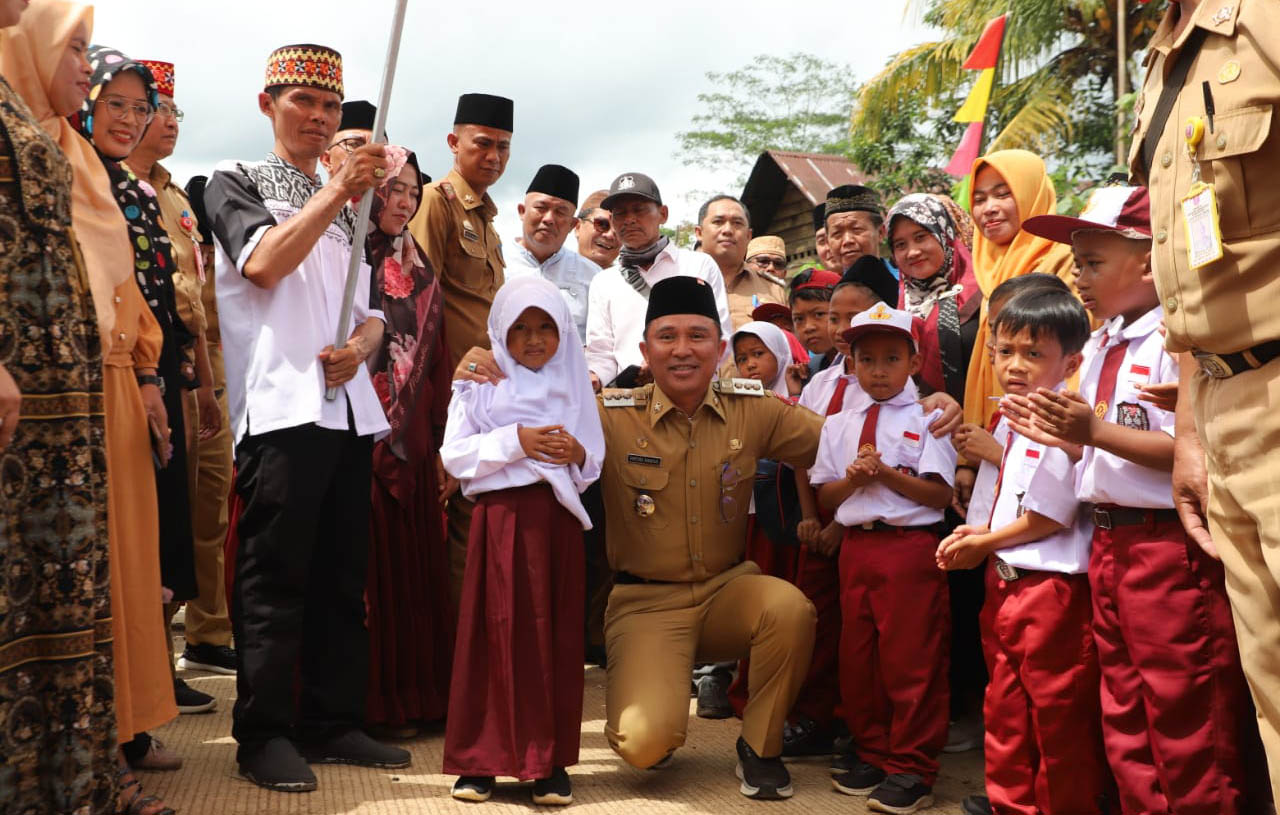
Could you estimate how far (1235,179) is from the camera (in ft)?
7.81

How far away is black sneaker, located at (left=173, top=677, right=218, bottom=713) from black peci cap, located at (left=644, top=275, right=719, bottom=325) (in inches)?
95.0

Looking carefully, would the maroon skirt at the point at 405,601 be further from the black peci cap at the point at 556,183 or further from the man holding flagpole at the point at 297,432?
the black peci cap at the point at 556,183

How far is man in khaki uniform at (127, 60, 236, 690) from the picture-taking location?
4504 millimetres

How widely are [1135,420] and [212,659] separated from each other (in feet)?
14.2

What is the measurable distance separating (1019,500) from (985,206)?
1.56 metres

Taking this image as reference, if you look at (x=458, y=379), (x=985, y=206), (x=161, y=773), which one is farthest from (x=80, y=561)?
(x=985, y=206)

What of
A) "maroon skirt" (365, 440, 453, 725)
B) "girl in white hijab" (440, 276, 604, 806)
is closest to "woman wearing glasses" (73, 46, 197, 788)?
"maroon skirt" (365, 440, 453, 725)

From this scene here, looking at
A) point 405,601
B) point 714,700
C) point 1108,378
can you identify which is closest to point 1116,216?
point 1108,378

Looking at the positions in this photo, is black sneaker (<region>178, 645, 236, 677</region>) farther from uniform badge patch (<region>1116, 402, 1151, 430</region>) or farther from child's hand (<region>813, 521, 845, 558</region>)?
uniform badge patch (<region>1116, 402, 1151, 430</region>)

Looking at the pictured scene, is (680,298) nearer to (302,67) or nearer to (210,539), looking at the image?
(302,67)

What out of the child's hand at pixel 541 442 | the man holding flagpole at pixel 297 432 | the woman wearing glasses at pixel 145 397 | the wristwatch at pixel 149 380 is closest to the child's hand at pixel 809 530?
the child's hand at pixel 541 442

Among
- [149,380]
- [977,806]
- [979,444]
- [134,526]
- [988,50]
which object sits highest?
[988,50]

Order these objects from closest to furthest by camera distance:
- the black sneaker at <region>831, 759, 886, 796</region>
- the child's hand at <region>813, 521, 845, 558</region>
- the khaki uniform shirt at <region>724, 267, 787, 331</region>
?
the black sneaker at <region>831, 759, 886, 796</region>, the child's hand at <region>813, 521, 845, 558</region>, the khaki uniform shirt at <region>724, 267, 787, 331</region>

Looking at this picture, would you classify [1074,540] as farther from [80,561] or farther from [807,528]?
[80,561]
